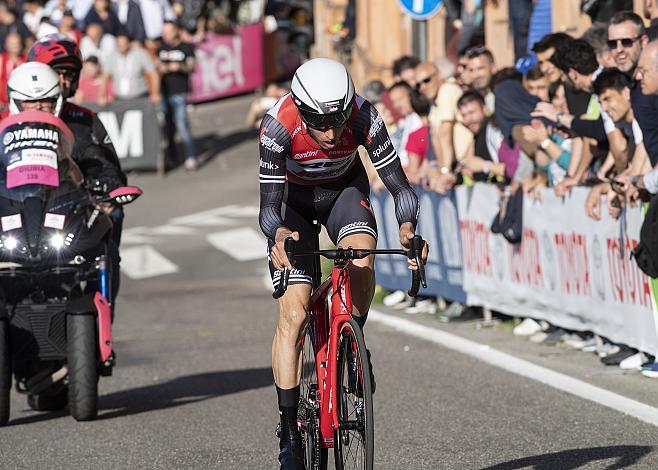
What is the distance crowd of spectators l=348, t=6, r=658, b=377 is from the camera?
11109 millimetres

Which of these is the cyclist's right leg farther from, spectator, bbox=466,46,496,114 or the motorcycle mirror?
spectator, bbox=466,46,496,114

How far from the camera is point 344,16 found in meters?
30.9

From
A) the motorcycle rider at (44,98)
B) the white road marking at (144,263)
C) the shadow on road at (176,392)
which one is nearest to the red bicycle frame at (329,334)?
the motorcycle rider at (44,98)

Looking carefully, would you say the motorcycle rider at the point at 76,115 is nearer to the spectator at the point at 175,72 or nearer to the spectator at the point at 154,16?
the spectator at the point at 175,72

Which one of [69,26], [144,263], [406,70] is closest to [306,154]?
[406,70]

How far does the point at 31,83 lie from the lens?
10.2m

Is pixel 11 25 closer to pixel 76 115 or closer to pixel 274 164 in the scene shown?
pixel 76 115

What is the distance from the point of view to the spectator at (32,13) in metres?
30.4

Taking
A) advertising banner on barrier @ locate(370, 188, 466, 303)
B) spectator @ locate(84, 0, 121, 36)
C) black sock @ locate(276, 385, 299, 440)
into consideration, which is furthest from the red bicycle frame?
spectator @ locate(84, 0, 121, 36)

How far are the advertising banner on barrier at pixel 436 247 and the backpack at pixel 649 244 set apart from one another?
14.4ft

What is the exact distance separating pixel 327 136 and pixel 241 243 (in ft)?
50.5

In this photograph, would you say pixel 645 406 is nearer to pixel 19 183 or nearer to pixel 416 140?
pixel 19 183

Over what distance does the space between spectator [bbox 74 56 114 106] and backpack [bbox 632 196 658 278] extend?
16929mm

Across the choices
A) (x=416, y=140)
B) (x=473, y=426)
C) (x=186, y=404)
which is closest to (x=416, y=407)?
(x=473, y=426)
